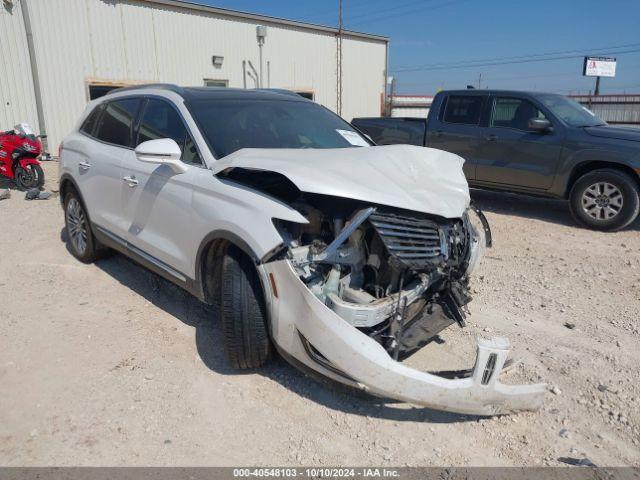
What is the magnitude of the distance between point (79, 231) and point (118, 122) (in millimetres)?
1422

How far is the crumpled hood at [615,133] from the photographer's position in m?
6.99

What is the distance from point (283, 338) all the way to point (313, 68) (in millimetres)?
17871

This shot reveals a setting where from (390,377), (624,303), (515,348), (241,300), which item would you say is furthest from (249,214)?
(624,303)

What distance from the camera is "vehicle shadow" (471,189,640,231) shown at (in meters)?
7.80

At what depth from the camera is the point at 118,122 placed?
15.9 feet

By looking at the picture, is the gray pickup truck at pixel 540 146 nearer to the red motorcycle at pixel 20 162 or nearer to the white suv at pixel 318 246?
the white suv at pixel 318 246

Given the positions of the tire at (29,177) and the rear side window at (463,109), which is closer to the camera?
the rear side window at (463,109)

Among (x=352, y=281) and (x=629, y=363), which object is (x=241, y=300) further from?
(x=629, y=363)

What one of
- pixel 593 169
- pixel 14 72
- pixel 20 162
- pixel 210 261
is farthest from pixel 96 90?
pixel 210 261

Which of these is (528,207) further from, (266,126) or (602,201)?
(266,126)

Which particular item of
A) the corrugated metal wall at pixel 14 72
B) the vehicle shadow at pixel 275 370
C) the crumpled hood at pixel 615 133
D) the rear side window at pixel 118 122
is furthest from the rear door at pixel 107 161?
the corrugated metal wall at pixel 14 72

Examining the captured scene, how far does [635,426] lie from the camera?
294cm

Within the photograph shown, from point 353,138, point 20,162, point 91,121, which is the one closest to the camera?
point 353,138

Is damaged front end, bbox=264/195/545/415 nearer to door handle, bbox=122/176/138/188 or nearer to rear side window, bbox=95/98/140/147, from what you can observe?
door handle, bbox=122/176/138/188
